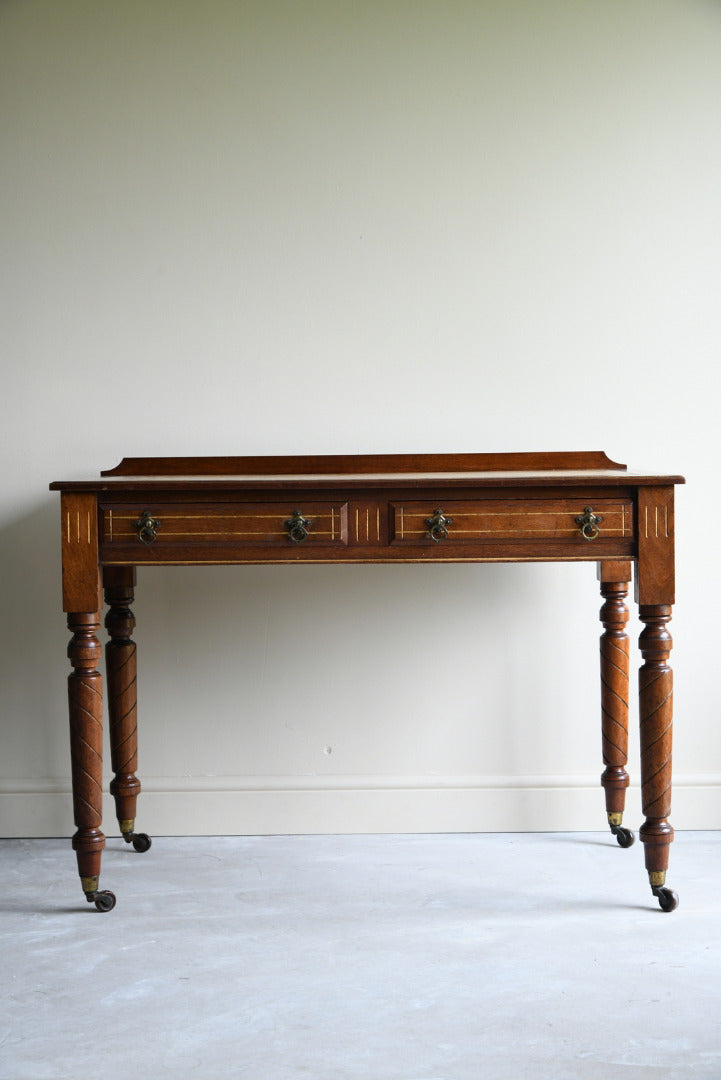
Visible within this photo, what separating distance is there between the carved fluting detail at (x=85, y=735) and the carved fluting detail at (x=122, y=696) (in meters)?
0.44

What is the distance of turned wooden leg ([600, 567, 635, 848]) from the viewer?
289cm

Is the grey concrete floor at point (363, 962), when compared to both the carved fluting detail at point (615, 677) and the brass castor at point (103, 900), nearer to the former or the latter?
the brass castor at point (103, 900)

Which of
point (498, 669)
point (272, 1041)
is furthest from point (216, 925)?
point (498, 669)

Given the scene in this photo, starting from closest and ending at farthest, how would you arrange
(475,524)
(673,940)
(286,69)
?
(673,940)
(475,524)
(286,69)

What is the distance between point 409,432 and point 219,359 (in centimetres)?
58

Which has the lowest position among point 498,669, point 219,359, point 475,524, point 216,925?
point 216,925

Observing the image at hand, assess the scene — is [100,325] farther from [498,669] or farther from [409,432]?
[498,669]

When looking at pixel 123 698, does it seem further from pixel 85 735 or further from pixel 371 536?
pixel 371 536

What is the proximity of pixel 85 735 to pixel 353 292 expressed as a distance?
4.76ft

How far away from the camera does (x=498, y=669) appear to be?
311 cm

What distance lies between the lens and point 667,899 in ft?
7.83

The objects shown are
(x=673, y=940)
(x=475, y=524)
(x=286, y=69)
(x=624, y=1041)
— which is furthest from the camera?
(x=286, y=69)

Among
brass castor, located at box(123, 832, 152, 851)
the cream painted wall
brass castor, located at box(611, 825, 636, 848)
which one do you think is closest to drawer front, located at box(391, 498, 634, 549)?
the cream painted wall

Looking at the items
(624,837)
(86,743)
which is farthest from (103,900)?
(624,837)
